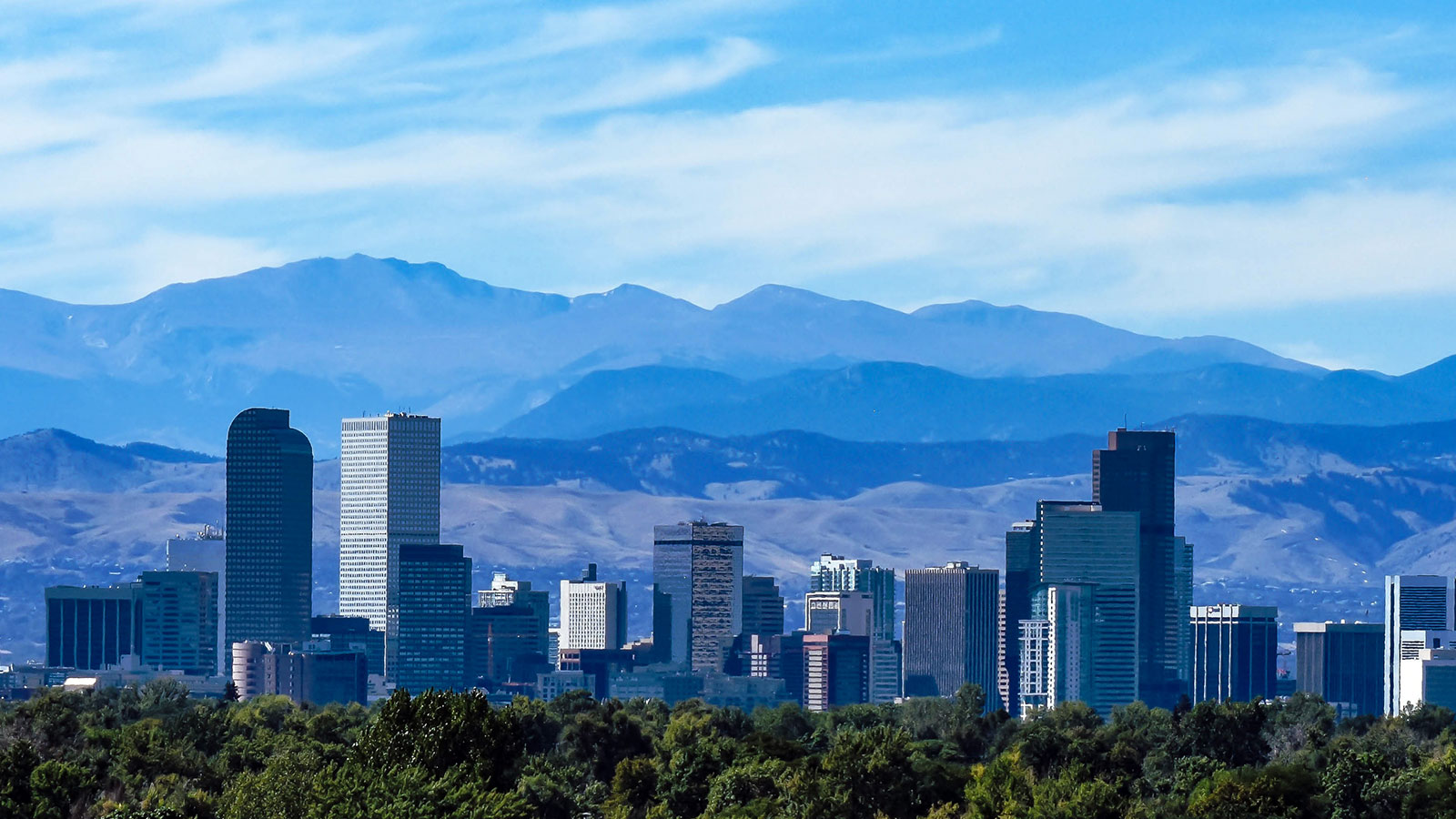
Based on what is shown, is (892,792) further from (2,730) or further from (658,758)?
(2,730)

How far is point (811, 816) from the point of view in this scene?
137375mm

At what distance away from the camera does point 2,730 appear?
17912cm

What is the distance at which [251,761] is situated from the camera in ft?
554

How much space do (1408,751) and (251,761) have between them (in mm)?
90618

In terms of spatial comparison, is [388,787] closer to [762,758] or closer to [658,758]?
[762,758]

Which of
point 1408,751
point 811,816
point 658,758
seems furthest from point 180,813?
point 1408,751

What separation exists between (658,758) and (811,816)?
51.3 m

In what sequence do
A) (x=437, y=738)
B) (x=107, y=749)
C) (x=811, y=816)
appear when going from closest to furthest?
(x=437, y=738), (x=811, y=816), (x=107, y=749)

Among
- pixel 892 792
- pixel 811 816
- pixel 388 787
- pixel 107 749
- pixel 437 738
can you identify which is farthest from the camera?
pixel 107 749

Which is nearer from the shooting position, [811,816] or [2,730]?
[811,816]

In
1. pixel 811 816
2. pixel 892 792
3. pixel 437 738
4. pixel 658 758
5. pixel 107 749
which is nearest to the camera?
pixel 437 738

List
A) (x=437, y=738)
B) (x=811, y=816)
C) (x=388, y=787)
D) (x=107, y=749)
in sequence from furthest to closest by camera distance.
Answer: (x=107, y=749) < (x=811, y=816) < (x=437, y=738) < (x=388, y=787)

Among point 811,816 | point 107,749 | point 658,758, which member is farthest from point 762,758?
point 107,749

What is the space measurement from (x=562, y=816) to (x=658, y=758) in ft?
123
